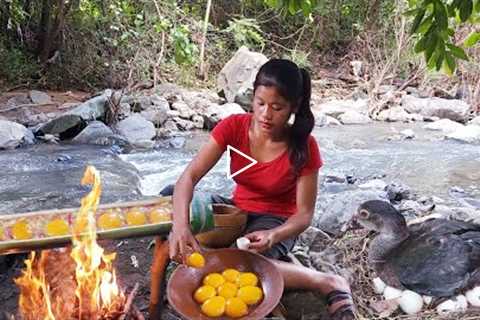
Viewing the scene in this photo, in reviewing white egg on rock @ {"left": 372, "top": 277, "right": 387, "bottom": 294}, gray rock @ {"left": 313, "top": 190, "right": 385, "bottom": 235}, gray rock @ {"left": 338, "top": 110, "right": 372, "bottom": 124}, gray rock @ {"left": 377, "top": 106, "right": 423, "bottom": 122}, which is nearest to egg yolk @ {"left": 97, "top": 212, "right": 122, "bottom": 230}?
white egg on rock @ {"left": 372, "top": 277, "right": 387, "bottom": 294}

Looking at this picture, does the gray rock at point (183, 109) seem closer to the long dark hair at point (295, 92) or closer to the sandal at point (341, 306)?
the long dark hair at point (295, 92)

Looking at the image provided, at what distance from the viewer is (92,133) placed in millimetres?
7992

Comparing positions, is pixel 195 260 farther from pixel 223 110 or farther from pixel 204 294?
pixel 223 110

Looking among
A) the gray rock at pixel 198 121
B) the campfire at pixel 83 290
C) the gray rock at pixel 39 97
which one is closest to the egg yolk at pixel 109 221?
the campfire at pixel 83 290

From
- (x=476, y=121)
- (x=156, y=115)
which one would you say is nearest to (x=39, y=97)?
(x=156, y=115)

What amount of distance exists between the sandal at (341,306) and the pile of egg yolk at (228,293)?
18.9 inches

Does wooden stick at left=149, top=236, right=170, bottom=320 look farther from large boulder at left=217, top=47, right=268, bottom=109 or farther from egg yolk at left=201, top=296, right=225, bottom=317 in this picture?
large boulder at left=217, top=47, right=268, bottom=109

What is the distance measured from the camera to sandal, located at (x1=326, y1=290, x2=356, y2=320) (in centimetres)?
225

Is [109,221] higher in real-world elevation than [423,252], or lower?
higher

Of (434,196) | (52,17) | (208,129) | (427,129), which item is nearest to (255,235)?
(434,196)

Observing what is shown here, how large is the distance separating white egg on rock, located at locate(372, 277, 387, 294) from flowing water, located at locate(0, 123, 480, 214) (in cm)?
269

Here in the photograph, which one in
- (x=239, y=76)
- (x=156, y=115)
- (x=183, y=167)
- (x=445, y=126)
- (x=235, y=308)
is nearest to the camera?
(x=235, y=308)

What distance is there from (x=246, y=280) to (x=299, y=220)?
0.43 metres

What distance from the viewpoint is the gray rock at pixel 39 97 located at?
9578 millimetres
